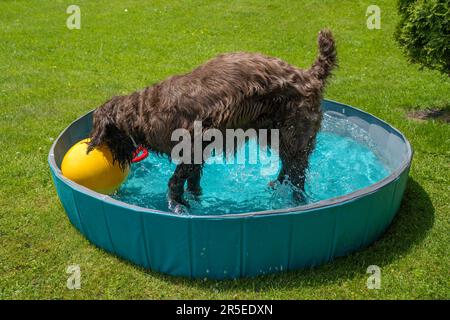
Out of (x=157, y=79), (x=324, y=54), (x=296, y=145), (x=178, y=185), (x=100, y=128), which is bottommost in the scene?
(x=157, y=79)

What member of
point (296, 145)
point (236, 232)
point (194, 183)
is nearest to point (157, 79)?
point (194, 183)

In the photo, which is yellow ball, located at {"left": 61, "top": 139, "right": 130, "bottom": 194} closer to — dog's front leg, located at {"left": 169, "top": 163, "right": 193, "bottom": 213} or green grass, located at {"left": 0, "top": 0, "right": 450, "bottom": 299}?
green grass, located at {"left": 0, "top": 0, "right": 450, "bottom": 299}

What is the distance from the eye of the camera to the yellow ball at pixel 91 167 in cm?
552

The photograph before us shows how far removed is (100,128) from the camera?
5340 millimetres

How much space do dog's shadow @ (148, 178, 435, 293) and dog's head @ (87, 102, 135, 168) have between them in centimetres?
147

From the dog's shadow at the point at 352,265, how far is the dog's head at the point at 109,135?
1.47 metres

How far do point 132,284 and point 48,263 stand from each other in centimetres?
101

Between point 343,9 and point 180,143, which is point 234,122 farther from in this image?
point 343,9

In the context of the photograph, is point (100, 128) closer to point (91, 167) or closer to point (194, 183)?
point (91, 167)

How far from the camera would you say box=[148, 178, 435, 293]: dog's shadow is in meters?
4.68

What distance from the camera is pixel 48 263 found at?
16.7ft

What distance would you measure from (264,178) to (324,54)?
84.4 inches
